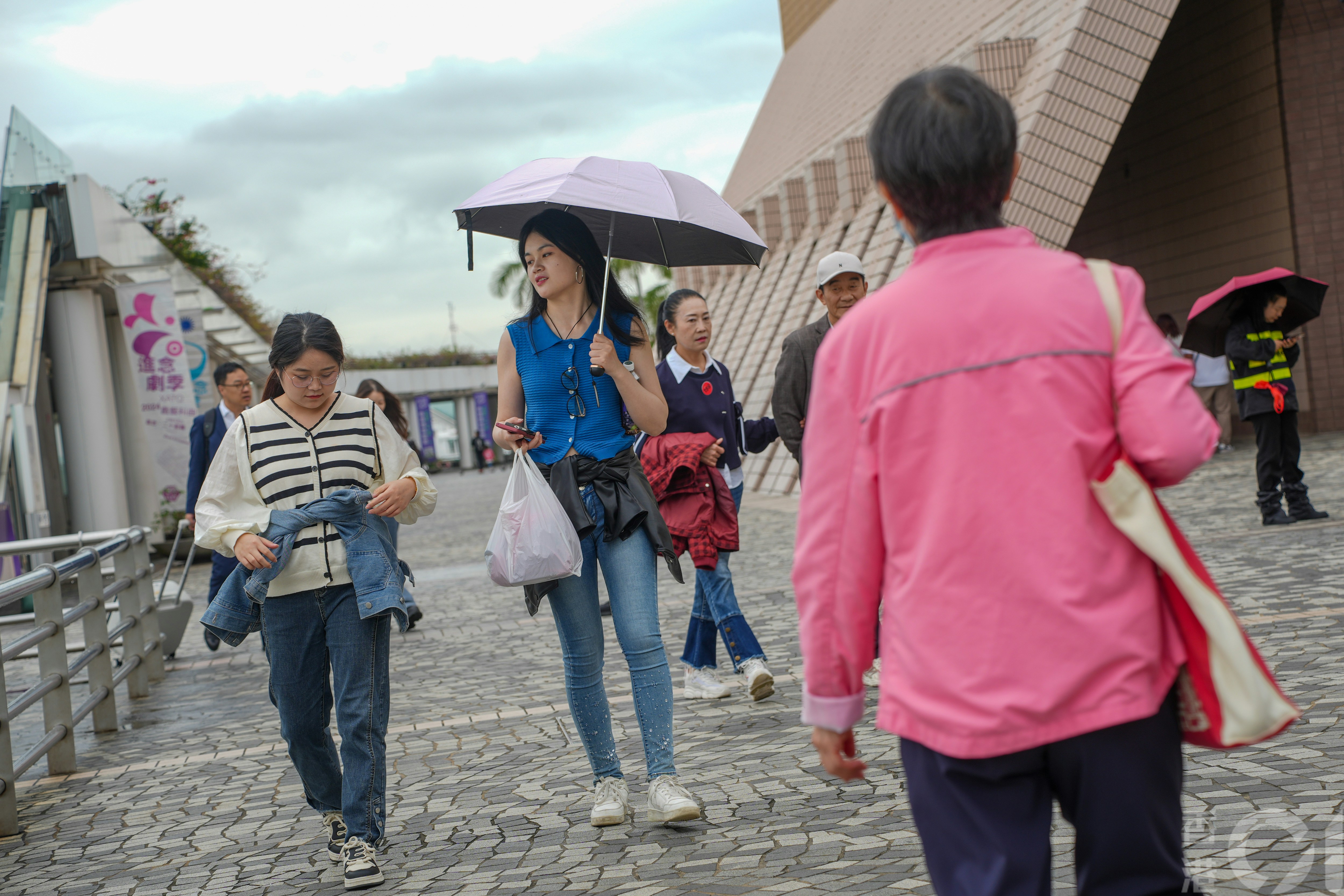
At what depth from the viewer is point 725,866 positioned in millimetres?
3430

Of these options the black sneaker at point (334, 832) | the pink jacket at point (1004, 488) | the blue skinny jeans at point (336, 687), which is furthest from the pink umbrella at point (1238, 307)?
the pink jacket at point (1004, 488)

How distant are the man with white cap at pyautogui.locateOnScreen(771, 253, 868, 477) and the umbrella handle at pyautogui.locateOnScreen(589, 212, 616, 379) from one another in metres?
1.31

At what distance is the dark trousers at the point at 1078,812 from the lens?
1.69 m

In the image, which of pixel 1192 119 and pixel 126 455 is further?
pixel 126 455

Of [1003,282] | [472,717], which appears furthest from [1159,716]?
[472,717]

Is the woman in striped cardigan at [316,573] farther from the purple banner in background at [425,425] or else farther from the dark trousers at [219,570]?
the purple banner in background at [425,425]

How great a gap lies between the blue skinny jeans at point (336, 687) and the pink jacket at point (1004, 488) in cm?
234

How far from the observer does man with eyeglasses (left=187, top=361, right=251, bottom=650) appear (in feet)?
25.5

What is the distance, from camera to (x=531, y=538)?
12.0 ft

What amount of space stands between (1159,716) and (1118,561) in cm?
23

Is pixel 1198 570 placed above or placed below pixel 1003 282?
below

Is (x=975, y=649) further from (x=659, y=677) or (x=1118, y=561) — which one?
(x=659, y=677)

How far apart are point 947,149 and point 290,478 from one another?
8.75 feet

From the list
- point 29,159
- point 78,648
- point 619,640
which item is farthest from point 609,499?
point 29,159
